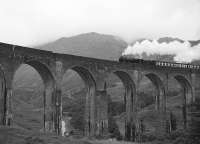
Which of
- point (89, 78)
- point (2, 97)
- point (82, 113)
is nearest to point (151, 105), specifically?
point (82, 113)

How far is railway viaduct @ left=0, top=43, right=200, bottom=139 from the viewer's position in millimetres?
29438

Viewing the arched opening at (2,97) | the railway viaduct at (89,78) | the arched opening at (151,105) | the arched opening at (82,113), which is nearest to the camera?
the arched opening at (2,97)

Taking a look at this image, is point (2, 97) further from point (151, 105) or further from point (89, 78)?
point (151, 105)

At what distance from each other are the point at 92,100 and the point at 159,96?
12.0m

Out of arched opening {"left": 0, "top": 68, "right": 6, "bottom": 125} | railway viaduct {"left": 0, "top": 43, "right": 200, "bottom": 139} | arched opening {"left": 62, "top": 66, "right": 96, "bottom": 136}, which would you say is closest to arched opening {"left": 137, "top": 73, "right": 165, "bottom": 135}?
railway viaduct {"left": 0, "top": 43, "right": 200, "bottom": 139}

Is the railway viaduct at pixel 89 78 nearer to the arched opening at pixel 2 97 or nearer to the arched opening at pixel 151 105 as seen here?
the arched opening at pixel 2 97

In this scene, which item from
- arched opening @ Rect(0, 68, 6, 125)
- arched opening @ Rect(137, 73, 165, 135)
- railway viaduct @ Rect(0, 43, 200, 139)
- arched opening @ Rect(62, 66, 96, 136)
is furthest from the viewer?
arched opening @ Rect(137, 73, 165, 135)

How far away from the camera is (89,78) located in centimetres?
3766

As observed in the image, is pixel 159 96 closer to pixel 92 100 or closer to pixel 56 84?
pixel 92 100

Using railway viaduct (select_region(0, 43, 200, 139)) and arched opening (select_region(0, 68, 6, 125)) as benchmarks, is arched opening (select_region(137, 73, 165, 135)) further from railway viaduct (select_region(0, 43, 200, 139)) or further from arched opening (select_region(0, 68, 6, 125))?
arched opening (select_region(0, 68, 6, 125))

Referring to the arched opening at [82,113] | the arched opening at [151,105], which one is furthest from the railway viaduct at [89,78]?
the arched opening at [151,105]

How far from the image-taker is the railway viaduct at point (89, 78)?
2944 cm

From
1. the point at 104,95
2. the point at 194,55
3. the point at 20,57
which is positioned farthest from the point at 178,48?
the point at 20,57

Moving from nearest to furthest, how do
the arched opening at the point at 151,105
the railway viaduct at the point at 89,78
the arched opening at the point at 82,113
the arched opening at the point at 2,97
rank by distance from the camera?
the arched opening at the point at 2,97 → the railway viaduct at the point at 89,78 → the arched opening at the point at 82,113 → the arched opening at the point at 151,105
